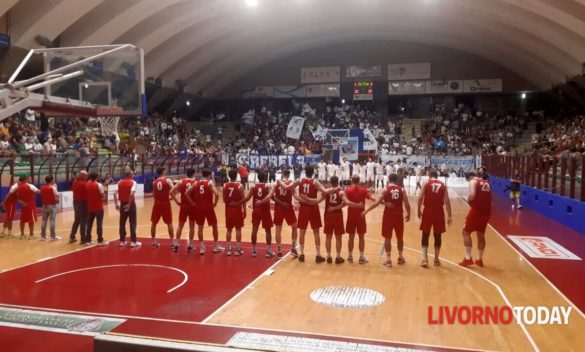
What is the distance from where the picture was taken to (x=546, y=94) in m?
38.2

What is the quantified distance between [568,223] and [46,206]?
14.5m

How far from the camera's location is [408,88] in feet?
131

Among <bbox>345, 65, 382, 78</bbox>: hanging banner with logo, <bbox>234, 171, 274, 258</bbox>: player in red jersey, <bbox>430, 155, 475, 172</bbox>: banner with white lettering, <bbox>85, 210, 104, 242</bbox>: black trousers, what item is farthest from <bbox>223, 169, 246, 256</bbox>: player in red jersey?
<bbox>345, 65, 382, 78</bbox>: hanging banner with logo

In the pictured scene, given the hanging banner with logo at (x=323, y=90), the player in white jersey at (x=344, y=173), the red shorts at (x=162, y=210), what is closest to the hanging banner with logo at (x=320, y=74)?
the hanging banner with logo at (x=323, y=90)

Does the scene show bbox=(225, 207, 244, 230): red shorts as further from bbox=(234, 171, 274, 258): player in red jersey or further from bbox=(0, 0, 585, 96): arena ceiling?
bbox=(0, 0, 585, 96): arena ceiling

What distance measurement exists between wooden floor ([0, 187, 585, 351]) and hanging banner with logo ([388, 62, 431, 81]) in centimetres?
3140

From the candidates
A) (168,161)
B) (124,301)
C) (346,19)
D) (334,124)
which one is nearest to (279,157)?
(168,161)

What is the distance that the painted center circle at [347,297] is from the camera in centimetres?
A: 650

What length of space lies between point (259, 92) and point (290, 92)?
131 inches

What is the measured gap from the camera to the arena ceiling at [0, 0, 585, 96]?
22953mm

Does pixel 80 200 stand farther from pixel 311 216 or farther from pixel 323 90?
pixel 323 90

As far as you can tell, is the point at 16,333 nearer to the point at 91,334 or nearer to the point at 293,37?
the point at 91,334

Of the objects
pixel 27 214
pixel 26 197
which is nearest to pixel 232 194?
pixel 26 197

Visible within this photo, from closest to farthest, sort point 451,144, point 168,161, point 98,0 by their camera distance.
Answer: point 98,0 < point 168,161 < point 451,144
